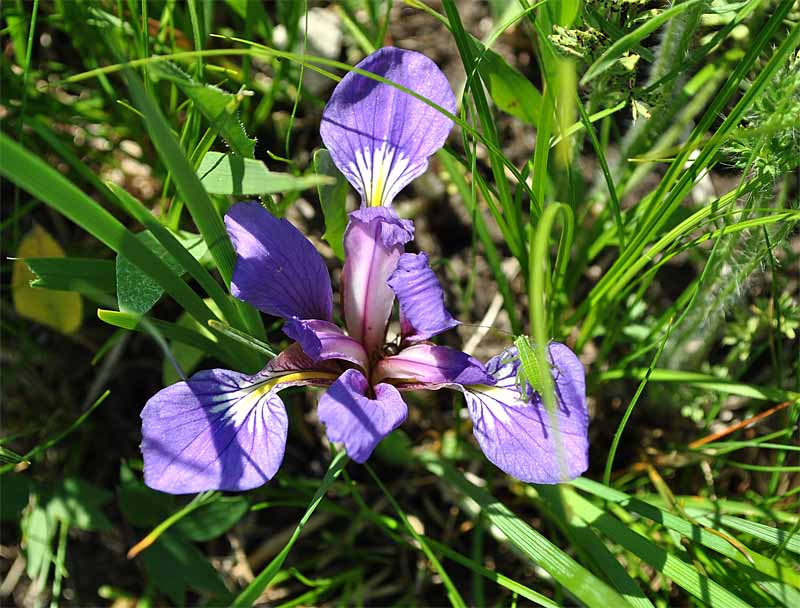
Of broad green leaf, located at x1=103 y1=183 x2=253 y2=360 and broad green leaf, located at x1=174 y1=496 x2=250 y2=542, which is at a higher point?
broad green leaf, located at x1=103 y1=183 x2=253 y2=360

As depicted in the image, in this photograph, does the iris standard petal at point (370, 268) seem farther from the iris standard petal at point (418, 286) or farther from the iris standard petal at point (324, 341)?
the iris standard petal at point (418, 286)

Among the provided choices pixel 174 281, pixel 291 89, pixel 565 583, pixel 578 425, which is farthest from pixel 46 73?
pixel 565 583

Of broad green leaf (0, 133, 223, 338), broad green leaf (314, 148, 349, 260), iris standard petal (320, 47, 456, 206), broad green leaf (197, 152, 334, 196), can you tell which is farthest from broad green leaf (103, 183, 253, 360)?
iris standard petal (320, 47, 456, 206)

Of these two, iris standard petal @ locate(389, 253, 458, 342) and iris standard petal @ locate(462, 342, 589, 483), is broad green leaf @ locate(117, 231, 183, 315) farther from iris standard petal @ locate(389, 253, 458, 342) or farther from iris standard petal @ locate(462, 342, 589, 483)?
iris standard petal @ locate(462, 342, 589, 483)

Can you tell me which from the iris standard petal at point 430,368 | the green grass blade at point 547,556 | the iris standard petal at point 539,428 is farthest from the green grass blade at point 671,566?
the iris standard petal at point 430,368

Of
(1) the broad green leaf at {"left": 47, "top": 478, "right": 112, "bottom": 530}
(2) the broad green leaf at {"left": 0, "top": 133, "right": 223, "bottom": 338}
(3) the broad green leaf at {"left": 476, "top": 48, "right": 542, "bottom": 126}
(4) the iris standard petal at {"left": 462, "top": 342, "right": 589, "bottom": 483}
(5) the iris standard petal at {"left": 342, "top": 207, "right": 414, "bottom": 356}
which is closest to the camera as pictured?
(2) the broad green leaf at {"left": 0, "top": 133, "right": 223, "bottom": 338}

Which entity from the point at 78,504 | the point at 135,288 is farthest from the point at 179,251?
the point at 78,504

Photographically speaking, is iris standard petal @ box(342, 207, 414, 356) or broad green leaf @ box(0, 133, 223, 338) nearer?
broad green leaf @ box(0, 133, 223, 338)

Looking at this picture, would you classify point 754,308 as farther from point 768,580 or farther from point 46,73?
point 46,73
